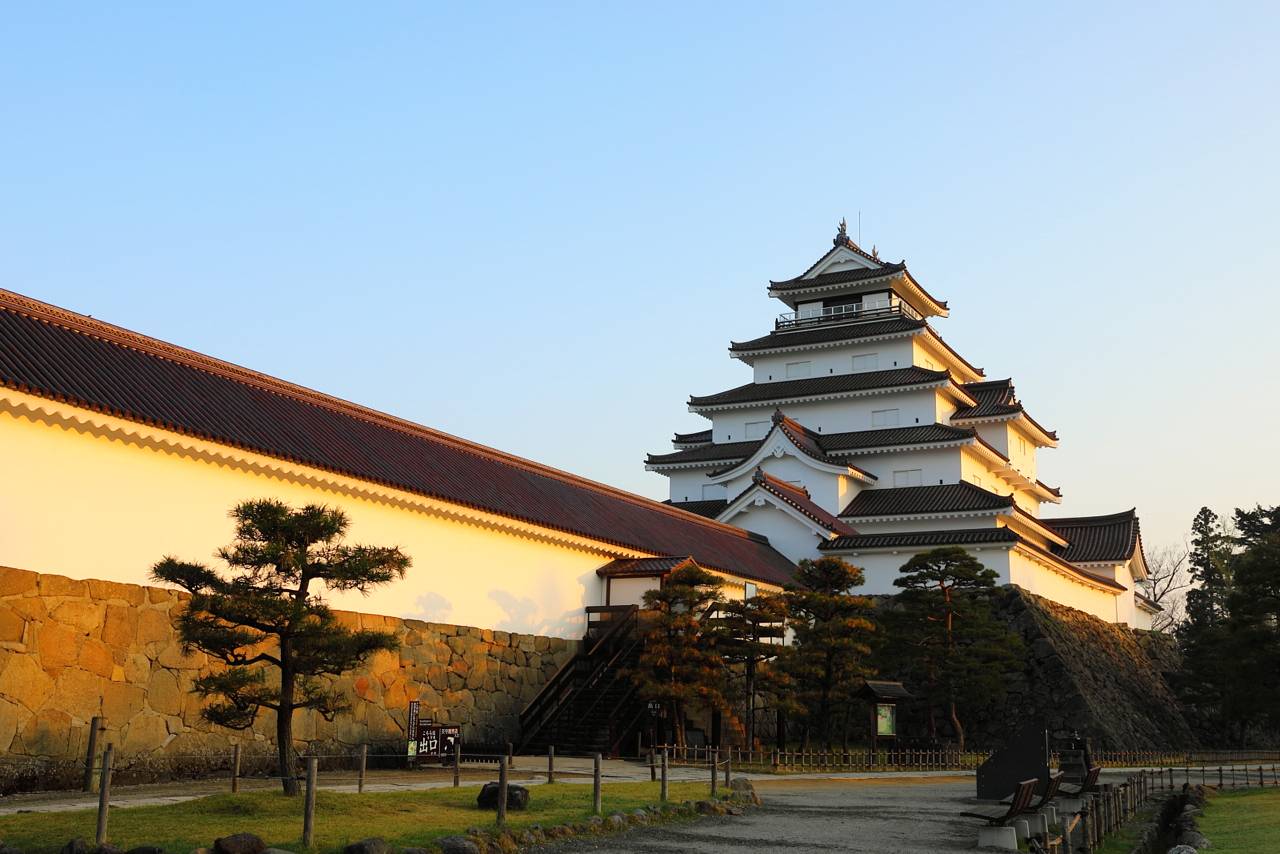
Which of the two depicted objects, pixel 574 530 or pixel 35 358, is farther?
pixel 574 530

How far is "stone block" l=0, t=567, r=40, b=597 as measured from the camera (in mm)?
14875

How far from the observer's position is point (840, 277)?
4875 cm

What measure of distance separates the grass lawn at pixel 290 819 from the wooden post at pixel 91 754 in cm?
324

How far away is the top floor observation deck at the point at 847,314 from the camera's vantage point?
156 ft

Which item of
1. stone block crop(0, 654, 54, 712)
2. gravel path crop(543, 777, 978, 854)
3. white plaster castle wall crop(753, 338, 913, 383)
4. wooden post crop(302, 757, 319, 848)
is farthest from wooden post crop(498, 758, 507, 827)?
white plaster castle wall crop(753, 338, 913, 383)

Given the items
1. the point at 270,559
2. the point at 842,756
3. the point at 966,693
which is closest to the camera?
the point at 270,559

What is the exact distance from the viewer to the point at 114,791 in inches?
587

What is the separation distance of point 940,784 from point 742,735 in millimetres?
5742

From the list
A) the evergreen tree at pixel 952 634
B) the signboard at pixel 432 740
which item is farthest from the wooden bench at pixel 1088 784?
the signboard at pixel 432 740

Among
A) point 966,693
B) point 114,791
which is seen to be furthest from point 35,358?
point 966,693

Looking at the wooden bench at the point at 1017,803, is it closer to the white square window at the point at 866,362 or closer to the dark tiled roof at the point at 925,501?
the dark tiled roof at the point at 925,501

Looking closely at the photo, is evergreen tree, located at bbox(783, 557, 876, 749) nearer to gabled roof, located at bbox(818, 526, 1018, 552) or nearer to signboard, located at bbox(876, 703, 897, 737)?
signboard, located at bbox(876, 703, 897, 737)

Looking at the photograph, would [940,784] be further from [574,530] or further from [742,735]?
[574,530]

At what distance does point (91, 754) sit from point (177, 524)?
3.90m
